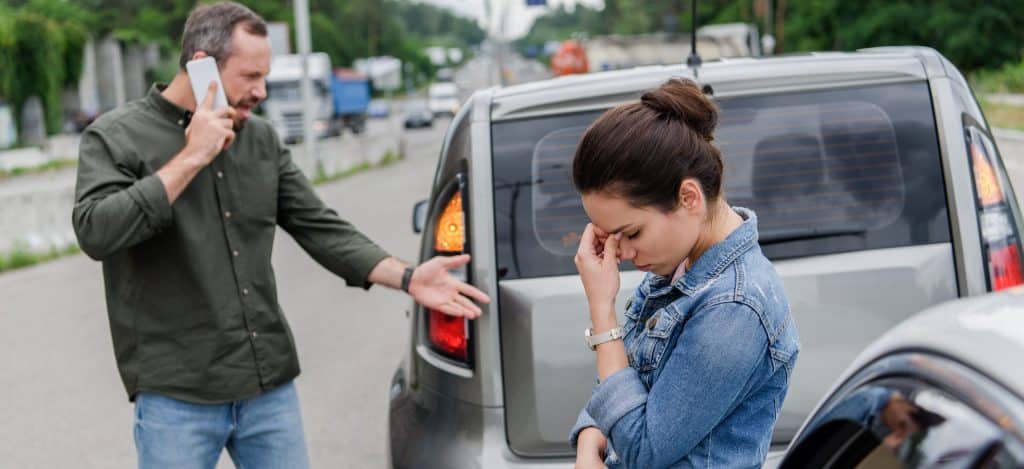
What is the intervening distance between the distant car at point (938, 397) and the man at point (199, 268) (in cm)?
196

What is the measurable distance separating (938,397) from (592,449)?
999mm

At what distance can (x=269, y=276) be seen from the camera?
351 centimetres

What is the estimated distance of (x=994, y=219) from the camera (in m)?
3.66

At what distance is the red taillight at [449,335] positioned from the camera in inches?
150

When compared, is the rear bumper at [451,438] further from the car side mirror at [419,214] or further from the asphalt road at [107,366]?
the asphalt road at [107,366]

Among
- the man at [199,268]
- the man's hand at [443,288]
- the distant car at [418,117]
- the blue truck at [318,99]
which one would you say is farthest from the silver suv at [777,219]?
the distant car at [418,117]

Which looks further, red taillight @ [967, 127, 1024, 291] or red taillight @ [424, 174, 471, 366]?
red taillight @ [424, 174, 471, 366]

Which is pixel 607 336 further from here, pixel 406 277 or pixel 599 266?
pixel 406 277

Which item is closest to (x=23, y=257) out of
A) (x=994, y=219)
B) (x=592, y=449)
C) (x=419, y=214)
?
(x=419, y=214)

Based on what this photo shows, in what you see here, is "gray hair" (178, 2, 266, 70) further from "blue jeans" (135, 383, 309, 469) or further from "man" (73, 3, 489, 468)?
"blue jeans" (135, 383, 309, 469)

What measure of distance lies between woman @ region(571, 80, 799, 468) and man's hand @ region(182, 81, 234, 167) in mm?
1308

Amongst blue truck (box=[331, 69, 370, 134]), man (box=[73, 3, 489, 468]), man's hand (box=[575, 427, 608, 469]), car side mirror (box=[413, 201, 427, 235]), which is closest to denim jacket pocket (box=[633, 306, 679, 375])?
man's hand (box=[575, 427, 608, 469])

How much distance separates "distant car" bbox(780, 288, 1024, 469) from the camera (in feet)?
4.05

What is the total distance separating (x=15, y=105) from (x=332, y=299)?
40.9m
